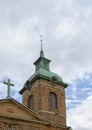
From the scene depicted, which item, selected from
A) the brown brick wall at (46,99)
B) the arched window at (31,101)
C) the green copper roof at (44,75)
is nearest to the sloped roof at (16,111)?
the brown brick wall at (46,99)

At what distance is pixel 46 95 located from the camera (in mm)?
41375

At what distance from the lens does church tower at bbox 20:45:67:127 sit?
40.4 m

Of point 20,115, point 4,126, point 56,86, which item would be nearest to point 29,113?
point 20,115

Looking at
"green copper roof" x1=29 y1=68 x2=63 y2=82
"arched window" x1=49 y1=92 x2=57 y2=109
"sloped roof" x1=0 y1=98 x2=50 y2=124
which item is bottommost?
"sloped roof" x1=0 y1=98 x2=50 y2=124

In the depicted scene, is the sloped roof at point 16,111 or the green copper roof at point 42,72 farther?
the green copper roof at point 42,72

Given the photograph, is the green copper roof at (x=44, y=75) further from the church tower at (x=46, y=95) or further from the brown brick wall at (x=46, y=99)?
the brown brick wall at (x=46, y=99)

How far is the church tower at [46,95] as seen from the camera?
4044 cm

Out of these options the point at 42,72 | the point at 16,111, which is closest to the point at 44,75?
the point at 42,72

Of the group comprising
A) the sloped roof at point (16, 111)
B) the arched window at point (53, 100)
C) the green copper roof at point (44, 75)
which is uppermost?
the green copper roof at point (44, 75)

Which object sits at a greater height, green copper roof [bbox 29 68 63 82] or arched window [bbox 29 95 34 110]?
green copper roof [bbox 29 68 63 82]

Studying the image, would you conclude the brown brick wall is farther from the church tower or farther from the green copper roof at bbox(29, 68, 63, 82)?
the green copper roof at bbox(29, 68, 63, 82)

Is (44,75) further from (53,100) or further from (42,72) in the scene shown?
(53,100)

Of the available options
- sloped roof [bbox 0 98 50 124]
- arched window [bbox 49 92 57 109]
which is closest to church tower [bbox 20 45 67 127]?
arched window [bbox 49 92 57 109]

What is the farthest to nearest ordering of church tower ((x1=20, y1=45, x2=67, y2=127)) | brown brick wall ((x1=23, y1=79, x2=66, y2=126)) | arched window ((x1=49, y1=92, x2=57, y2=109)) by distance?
arched window ((x1=49, y1=92, x2=57, y2=109)) < church tower ((x1=20, y1=45, x2=67, y2=127)) < brown brick wall ((x1=23, y1=79, x2=66, y2=126))
